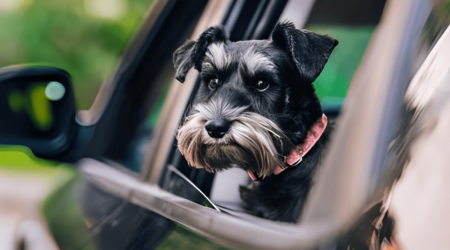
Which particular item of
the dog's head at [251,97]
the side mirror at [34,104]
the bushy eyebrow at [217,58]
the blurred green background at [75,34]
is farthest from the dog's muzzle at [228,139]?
the blurred green background at [75,34]

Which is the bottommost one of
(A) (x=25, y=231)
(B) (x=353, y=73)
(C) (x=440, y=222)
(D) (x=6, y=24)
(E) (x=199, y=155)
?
(A) (x=25, y=231)

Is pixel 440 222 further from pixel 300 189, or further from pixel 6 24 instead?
pixel 6 24

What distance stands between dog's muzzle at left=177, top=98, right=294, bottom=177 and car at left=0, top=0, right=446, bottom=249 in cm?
5

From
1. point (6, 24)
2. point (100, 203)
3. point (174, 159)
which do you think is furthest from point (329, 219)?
point (6, 24)

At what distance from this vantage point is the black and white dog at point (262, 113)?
0.94 metres

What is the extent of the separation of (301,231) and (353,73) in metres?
0.40

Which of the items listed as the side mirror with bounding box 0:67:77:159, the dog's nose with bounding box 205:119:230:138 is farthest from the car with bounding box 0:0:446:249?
the dog's nose with bounding box 205:119:230:138

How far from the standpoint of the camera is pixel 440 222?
2.00ft

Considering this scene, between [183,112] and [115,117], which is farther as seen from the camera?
[115,117]

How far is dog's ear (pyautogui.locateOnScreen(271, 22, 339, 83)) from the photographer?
992mm

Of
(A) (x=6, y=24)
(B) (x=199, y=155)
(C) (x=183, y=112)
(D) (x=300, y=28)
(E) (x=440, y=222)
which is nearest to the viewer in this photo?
(E) (x=440, y=222)

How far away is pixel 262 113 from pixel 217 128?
1.05 feet

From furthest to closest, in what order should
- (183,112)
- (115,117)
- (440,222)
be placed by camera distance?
(115,117) → (183,112) → (440,222)

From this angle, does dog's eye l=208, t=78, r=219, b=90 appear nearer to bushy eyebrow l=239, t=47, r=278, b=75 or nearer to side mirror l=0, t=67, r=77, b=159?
bushy eyebrow l=239, t=47, r=278, b=75
